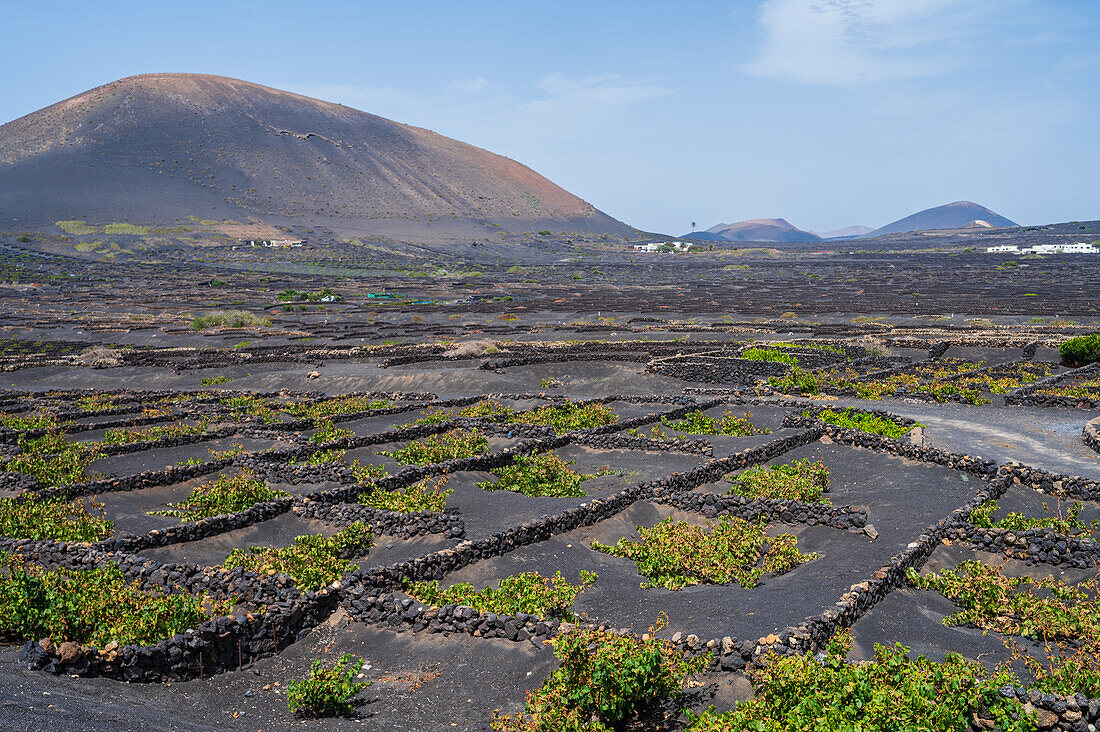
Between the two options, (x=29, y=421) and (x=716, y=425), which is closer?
(x=716, y=425)

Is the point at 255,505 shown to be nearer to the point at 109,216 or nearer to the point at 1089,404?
the point at 1089,404

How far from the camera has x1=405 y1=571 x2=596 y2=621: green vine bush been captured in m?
12.9

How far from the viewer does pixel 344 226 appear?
171m

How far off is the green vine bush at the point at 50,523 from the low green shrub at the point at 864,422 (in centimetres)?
2143

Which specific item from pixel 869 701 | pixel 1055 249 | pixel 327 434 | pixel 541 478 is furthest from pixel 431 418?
pixel 1055 249

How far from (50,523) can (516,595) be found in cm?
1067

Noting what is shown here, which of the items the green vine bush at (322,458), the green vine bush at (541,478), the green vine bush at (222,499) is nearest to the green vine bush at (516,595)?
the green vine bush at (541,478)

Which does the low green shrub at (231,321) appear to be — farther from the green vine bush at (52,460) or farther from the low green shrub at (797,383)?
the low green shrub at (797,383)

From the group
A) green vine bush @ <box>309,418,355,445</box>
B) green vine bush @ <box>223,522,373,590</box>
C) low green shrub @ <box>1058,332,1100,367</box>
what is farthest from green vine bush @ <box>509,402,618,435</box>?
low green shrub @ <box>1058,332,1100,367</box>

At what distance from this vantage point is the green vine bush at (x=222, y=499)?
60.6ft

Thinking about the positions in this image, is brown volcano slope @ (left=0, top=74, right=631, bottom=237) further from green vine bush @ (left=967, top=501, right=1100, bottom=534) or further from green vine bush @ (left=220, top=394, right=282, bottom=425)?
green vine bush @ (left=967, top=501, right=1100, bottom=534)

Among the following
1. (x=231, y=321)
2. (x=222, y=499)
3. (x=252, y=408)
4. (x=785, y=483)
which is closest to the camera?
(x=222, y=499)

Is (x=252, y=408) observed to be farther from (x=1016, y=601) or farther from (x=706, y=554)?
(x=1016, y=601)

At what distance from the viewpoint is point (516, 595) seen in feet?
44.2
